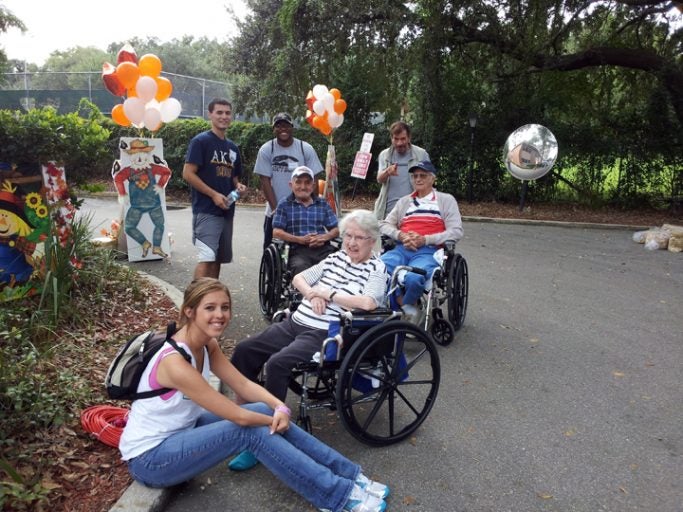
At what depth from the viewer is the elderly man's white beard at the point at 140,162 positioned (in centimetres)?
670

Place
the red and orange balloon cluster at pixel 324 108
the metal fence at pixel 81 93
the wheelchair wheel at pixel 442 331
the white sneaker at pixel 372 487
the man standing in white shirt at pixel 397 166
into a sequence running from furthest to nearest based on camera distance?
the metal fence at pixel 81 93 → the red and orange balloon cluster at pixel 324 108 → the man standing in white shirt at pixel 397 166 → the wheelchair wheel at pixel 442 331 → the white sneaker at pixel 372 487

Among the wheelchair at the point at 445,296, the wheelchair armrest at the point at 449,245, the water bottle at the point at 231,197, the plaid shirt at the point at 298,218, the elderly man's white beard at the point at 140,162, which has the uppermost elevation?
the elderly man's white beard at the point at 140,162

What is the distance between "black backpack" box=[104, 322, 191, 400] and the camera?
233 cm

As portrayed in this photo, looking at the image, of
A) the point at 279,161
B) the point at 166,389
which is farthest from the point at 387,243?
the point at 166,389

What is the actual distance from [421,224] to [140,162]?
3.84 metres

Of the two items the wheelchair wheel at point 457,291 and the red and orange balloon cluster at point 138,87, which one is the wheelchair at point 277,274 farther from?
the red and orange balloon cluster at point 138,87

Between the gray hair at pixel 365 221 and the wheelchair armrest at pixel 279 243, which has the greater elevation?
the gray hair at pixel 365 221

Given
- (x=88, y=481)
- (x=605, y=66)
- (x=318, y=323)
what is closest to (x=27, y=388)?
(x=88, y=481)

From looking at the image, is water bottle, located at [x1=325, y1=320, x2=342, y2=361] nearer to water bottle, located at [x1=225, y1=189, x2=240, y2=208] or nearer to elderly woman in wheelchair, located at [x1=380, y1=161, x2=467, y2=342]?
elderly woman in wheelchair, located at [x1=380, y1=161, x2=467, y2=342]

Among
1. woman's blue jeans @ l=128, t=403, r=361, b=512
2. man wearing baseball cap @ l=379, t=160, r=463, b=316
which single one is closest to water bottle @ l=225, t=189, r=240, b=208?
man wearing baseball cap @ l=379, t=160, r=463, b=316

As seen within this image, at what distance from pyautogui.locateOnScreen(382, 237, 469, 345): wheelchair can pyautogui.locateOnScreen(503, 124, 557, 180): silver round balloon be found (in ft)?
17.0

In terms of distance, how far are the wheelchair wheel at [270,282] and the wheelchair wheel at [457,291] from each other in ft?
4.74

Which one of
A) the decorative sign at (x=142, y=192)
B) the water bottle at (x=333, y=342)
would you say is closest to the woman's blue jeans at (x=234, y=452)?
the water bottle at (x=333, y=342)

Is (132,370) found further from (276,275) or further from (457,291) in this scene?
(457,291)
